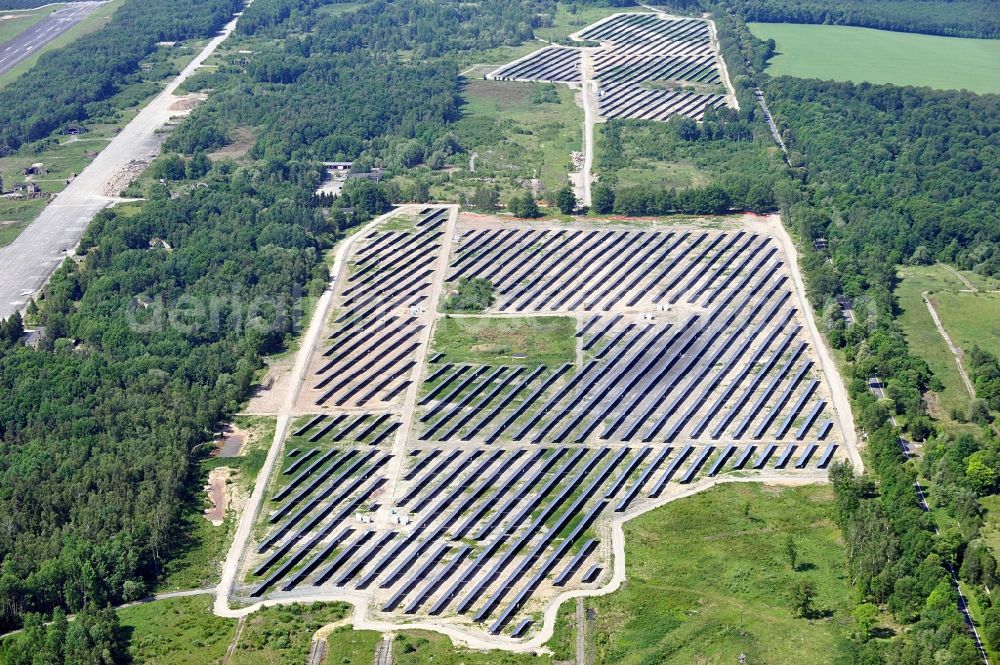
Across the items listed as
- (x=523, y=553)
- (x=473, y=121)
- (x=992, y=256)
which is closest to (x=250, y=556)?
(x=523, y=553)

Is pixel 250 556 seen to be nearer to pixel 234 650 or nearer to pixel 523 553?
pixel 234 650

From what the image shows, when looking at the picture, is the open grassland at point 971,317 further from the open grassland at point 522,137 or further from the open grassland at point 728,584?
the open grassland at point 522,137

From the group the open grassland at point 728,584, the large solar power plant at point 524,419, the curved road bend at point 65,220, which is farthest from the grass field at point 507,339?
the curved road bend at point 65,220

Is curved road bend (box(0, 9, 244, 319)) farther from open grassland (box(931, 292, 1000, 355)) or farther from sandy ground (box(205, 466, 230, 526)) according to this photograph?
open grassland (box(931, 292, 1000, 355))

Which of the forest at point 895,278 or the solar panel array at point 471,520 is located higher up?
the solar panel array at point 471,520

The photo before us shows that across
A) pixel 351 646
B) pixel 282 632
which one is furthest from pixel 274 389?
pixel 351 646
